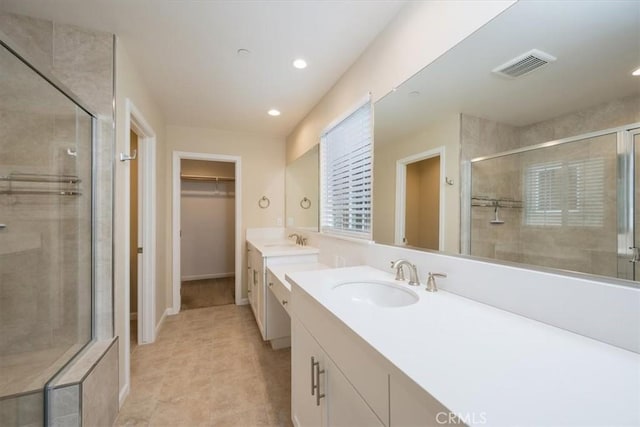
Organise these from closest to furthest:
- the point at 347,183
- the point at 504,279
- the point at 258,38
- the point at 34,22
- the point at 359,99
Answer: the point at 504,279 → the point at 34,22 → the point at 258,38 → the point at 359,99 → the point at 347,183

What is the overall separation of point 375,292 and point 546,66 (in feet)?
3.67

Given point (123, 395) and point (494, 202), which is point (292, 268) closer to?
point (123, 395)

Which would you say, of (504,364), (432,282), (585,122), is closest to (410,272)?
(432,282)

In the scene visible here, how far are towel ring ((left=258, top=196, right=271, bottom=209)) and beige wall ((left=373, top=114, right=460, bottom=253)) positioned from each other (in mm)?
2235

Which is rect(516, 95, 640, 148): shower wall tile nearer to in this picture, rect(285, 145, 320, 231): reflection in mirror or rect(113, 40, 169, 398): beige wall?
rect(285, 145, 320, 231): reflection in mirror

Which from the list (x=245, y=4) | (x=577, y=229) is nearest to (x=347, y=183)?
(x=245, y=4)

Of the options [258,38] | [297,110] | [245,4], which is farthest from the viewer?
[297,110]

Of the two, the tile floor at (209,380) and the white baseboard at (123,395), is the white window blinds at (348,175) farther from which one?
the white baseboard at (123,395)

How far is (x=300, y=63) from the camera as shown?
187 centimetres

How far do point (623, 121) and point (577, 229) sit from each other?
0.30 metres

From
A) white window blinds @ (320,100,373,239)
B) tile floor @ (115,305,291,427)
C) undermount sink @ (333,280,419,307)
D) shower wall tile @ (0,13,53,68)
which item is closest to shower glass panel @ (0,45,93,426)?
shower wall tile @ (0,13,53,68)

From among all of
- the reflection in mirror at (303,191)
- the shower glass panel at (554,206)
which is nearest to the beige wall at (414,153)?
the shower glass panel at (554,206)

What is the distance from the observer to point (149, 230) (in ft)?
7.88

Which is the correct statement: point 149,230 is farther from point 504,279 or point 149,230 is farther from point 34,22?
point 504,279
